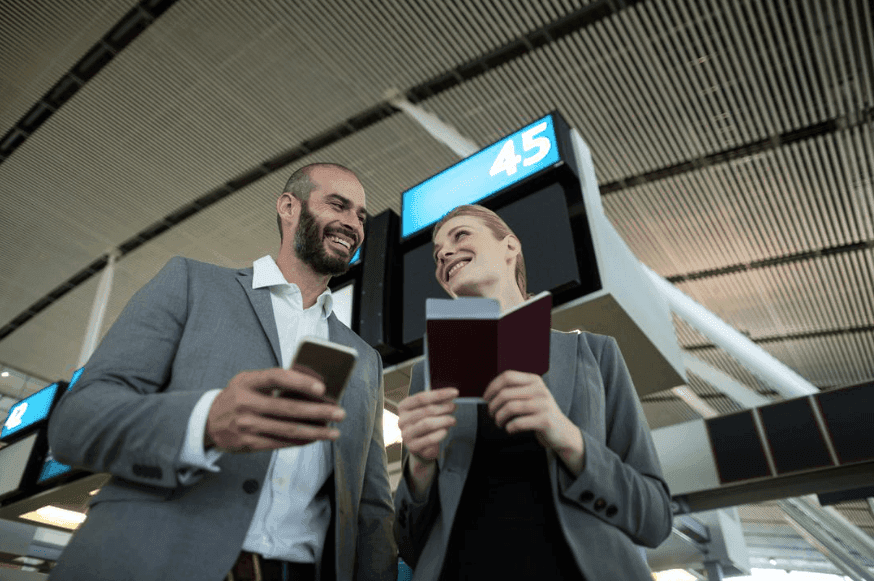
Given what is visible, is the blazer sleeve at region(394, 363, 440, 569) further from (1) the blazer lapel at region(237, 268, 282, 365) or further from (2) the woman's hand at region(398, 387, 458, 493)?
(1) the blazer lapel at region(237, 268, 282, 365)

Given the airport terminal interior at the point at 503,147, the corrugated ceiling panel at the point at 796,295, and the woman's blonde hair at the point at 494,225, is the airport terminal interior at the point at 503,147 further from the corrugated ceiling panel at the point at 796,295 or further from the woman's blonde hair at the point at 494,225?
the woman's blonde hair at the point at 494,225

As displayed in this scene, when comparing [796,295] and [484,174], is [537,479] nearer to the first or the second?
[484,174]

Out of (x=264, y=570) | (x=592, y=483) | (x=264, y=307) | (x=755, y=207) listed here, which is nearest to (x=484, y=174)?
(x=264, y=307)

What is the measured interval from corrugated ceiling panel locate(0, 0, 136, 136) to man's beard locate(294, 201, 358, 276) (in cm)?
560

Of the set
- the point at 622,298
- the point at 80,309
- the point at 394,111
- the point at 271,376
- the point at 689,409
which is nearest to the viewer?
the point at 271,376

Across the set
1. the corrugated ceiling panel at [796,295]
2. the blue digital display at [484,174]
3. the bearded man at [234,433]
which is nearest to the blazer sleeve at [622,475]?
the bearded man at [234,433]

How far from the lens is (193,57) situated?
6.43 metres

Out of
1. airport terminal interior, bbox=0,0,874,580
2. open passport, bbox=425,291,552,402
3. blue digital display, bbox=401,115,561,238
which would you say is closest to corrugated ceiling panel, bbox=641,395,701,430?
airport terminal interior, bbox=0,0,874,580

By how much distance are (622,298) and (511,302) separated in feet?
4.35

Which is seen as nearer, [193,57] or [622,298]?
[622,298]

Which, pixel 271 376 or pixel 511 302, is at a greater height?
pixel 511 302

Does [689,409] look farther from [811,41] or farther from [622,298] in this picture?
[622,298]

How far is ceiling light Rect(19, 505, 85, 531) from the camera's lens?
725 centimetres

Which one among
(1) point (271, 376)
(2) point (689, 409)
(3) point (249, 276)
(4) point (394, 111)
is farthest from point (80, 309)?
(2) point (689, 409)
